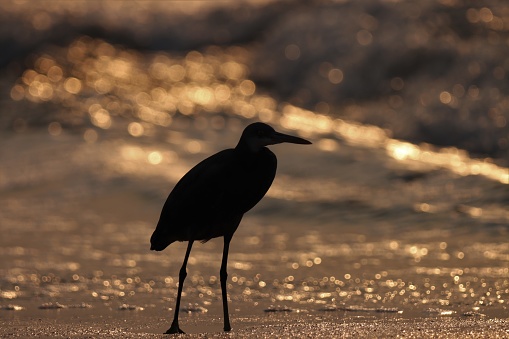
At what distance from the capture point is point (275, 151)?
34.2 ft

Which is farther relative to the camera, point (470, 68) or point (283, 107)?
point (283, 107)

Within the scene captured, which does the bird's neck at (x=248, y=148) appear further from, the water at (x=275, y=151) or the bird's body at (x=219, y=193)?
the water at (x=275, y=151)

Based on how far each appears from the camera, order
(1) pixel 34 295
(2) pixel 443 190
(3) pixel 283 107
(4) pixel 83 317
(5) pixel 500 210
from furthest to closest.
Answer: (3) pixel 283 107 < (2) pixel 443 190 < (5) pixel 500 210 < (1) pixel 34 295 < (4) pixel 83 317

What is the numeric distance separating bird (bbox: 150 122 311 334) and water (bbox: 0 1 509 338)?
63 cm

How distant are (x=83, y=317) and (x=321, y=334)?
1.48 metres

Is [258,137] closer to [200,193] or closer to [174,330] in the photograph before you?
[200,193]

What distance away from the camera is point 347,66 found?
1448 cm

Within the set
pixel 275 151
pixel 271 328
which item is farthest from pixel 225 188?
pixel 275 151

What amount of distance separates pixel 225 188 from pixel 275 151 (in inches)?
213

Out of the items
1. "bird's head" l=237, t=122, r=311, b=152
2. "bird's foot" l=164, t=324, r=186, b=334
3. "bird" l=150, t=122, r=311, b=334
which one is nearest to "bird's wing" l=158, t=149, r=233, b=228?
"bird" l=150, t=122, r=311, b=334

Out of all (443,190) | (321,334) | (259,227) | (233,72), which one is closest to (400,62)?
(233,72)

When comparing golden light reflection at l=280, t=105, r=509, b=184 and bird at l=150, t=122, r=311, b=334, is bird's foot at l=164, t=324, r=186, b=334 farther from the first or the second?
golden light reflection at l=280, t=105, r=509, b=184

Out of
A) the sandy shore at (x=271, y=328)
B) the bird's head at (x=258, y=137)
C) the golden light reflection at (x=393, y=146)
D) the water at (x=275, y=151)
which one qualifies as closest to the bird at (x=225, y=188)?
the bird's head at (x=258, y=137)

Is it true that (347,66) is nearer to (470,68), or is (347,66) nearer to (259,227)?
(470,68)
